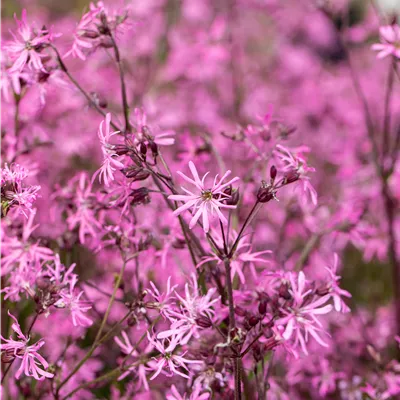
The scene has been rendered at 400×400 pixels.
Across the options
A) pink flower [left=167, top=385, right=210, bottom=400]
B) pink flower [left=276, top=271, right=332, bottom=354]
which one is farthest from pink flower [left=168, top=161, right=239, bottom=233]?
pink flower [left=167, top=385, right=210, bottom=400]

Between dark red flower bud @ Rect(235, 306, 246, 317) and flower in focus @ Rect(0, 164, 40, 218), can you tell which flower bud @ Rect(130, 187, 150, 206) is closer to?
flower in focus @ Rect(0, 164, 40, 218)

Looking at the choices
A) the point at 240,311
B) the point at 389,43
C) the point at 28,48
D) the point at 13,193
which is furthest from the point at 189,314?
the point at 389,43

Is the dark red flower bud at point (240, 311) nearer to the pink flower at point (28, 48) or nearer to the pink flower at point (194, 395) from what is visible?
the pink flower at point (194, 395)

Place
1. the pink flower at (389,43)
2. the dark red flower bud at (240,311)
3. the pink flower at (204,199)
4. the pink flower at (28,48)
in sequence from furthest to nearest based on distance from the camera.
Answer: the pink flower at (389,43) → the pink flower at (28,48) → the dark red flower bud at (240,311) → the pink flower at (204,199)

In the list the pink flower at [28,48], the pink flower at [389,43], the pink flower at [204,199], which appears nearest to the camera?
the pink flower at [204,199]

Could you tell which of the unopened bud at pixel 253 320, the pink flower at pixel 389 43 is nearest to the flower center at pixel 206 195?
the unopened bud at pixel 253 320

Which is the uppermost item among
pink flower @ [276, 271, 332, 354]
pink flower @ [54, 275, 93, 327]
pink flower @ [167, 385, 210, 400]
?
pink flower @ [54, 275, 93, 327]
